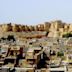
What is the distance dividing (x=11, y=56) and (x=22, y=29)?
3948 centimetres

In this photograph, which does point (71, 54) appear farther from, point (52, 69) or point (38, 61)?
point (52, 69)

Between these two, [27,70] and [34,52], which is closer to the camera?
[27,70]

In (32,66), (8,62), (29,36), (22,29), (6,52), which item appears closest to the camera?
(32,66)

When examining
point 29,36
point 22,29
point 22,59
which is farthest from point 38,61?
point 22,29

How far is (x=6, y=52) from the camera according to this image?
25.1m

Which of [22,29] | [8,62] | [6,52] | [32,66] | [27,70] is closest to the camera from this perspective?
[27,70]

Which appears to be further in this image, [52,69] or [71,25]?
[71,25]

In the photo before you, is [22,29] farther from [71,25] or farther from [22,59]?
[22,59]

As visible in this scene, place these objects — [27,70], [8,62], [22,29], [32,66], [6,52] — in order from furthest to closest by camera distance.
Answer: [22,29] < [6,52] < [8,62] < [32,66] < [27,70]

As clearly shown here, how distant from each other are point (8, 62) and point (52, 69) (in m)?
3.97

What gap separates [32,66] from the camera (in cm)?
2178

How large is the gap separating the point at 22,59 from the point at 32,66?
2.04 metres

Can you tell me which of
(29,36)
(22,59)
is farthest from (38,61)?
(29,36)

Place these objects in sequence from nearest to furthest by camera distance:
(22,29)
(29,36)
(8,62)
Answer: (8,62) < (29,36) < (22,29)
